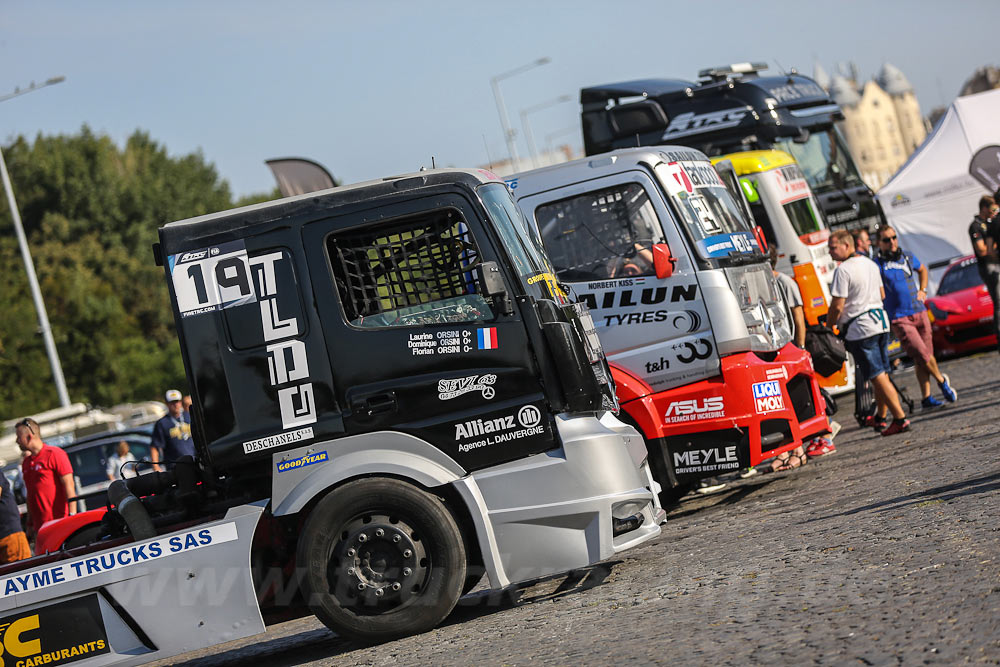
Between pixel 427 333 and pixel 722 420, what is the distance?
10.4ft

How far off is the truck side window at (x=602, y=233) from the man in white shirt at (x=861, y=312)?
242 cm

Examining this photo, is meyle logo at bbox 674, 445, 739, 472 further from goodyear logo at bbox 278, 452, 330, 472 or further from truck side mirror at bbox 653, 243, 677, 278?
goodyear logo at bbox 278, 452, 330, 472

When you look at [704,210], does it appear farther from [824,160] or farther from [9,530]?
[824,160]

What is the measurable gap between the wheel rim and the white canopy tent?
19.1 meters

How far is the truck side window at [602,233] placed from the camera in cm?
964

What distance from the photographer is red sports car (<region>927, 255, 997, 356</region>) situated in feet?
59.3

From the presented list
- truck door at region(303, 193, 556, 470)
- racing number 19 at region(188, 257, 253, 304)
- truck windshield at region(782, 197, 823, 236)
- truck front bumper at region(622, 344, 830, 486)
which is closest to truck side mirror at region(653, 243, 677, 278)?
truck front bumper at region(622, 344, 830, 486)

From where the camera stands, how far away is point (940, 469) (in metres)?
9.08

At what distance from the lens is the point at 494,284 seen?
7.01m

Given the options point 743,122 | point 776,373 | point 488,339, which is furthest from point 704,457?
point 743,122

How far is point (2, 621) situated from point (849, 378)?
1077cm

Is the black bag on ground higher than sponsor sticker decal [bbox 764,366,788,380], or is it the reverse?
sponsor sticker decal [bbox 764,366,788,380]

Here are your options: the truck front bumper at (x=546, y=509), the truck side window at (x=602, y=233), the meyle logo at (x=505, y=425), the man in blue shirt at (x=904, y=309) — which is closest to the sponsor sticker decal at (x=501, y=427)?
the meyle logo at (x=505, y=425)

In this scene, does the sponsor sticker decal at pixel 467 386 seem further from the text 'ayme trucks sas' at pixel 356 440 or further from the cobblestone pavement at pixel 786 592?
the cobblestone pavement at pixel 786 592
